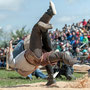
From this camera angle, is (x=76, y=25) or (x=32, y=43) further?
(x=76, y=25)

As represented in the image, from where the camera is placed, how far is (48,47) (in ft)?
16.8

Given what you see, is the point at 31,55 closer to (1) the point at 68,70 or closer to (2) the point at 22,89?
(2) the point at 22,89

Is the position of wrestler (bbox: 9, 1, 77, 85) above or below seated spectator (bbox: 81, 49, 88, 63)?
above

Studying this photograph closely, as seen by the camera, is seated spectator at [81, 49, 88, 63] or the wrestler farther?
seated spectator at [81, 49, 88, 63]

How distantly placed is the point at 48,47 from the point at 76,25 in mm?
13462

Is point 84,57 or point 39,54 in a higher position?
point 39,54

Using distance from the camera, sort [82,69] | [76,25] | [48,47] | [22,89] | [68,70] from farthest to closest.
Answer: [76,25] < [82,69] < [68,70] < [48,47] < [22,89]

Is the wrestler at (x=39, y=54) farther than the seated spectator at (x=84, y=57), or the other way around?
the seated spectator at (x=84, y=57)

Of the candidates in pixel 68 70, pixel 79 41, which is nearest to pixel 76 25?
pixel 79 41

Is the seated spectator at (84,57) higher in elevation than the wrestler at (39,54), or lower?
lower

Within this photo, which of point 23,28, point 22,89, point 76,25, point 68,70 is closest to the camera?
point 22,89

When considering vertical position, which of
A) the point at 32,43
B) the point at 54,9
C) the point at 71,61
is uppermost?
the point at 54,9

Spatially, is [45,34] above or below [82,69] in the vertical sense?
above

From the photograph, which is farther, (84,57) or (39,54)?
(84,57)
